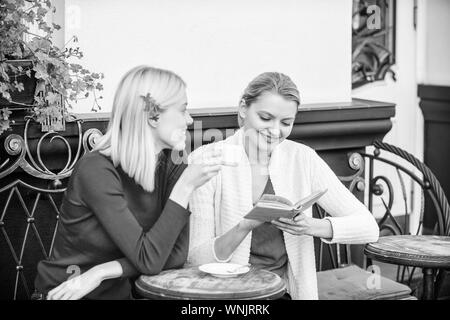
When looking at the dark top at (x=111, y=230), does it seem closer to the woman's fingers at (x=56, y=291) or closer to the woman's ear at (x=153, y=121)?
the woman's fingers at (x=56, y=291)

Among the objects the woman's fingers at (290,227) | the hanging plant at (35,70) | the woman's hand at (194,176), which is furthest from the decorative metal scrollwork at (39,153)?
the woman's fingers at (290,227)

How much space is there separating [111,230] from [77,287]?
0.21m

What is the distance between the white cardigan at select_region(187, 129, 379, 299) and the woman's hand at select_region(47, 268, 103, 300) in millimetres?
423

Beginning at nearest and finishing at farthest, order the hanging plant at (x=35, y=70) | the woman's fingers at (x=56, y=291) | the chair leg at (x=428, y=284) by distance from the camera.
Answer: the woman's fingers at (x=56, y=291)
the hanging plant at (x=35, y=70)
the chair leg at (x=428, y=284)

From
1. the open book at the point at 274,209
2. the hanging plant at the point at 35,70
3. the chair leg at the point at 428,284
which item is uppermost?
the hanging plant at the point at 35,70

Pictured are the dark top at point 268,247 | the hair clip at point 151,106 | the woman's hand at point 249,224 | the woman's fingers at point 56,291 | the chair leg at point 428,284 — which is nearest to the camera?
the woman's fingers at point 56,291

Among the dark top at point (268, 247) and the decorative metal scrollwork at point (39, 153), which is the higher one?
the decorative metal scrollwork at point (39, 153)

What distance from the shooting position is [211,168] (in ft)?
9.56

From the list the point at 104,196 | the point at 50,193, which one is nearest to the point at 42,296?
the point at 104,196

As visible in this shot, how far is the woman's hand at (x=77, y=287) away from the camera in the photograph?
2.80 metres

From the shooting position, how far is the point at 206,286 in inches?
109

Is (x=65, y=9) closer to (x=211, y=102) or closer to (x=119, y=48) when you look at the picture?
(x=119, y=48)

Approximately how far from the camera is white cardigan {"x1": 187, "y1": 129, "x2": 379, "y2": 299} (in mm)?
3229

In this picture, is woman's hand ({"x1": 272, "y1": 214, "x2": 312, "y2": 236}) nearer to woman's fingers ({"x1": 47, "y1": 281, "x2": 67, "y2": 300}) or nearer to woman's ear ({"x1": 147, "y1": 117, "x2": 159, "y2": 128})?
woman's ear ({"x1": 147, "y1": 117, "x2": 159, "y2": 128})
